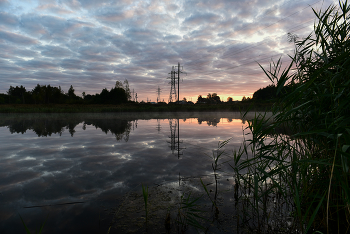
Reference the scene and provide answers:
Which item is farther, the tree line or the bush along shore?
the tree line

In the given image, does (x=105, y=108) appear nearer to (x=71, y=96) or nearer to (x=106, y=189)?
(x=106, y=189)

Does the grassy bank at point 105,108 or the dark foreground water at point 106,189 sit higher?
the grassy bank at point 105,108

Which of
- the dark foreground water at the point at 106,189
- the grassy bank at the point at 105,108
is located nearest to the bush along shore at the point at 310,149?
the dark foreground water at the point at 106,189

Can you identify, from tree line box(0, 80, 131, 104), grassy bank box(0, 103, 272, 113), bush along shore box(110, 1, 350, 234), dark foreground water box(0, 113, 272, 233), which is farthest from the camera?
tree line box(0, 80, 131, 104)

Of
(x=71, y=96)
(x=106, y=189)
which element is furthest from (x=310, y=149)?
(x=71, y=96)

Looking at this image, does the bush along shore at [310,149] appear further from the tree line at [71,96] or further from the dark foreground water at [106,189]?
the tree line at [71,96]

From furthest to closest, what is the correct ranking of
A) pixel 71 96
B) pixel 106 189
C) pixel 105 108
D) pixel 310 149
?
pixel 71 96
pixel 105 108
pixel 106 189
pixel 310 149

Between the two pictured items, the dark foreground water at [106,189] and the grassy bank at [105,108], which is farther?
the grassy bank at [105,108]

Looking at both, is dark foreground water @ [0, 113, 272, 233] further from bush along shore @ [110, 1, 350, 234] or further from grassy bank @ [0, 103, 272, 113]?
grassy bank @ [0, 103, 272, 113]

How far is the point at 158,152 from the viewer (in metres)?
6.64

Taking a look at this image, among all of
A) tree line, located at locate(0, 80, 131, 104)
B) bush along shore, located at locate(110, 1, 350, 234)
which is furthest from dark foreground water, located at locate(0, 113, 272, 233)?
Answer: tree line, located at locate(0, 80, 131, 104)

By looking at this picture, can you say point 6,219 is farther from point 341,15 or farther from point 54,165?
point 341,15

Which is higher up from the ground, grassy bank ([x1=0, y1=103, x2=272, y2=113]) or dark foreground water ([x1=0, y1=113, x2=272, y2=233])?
grassy bank ([x1=0, y1=103, x2=272, y2=113])

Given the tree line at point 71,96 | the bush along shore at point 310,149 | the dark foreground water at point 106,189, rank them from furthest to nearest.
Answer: the tree line at point 71,96 < the dark foreground water at point 106,189 < the bush along shore at point 310,149
